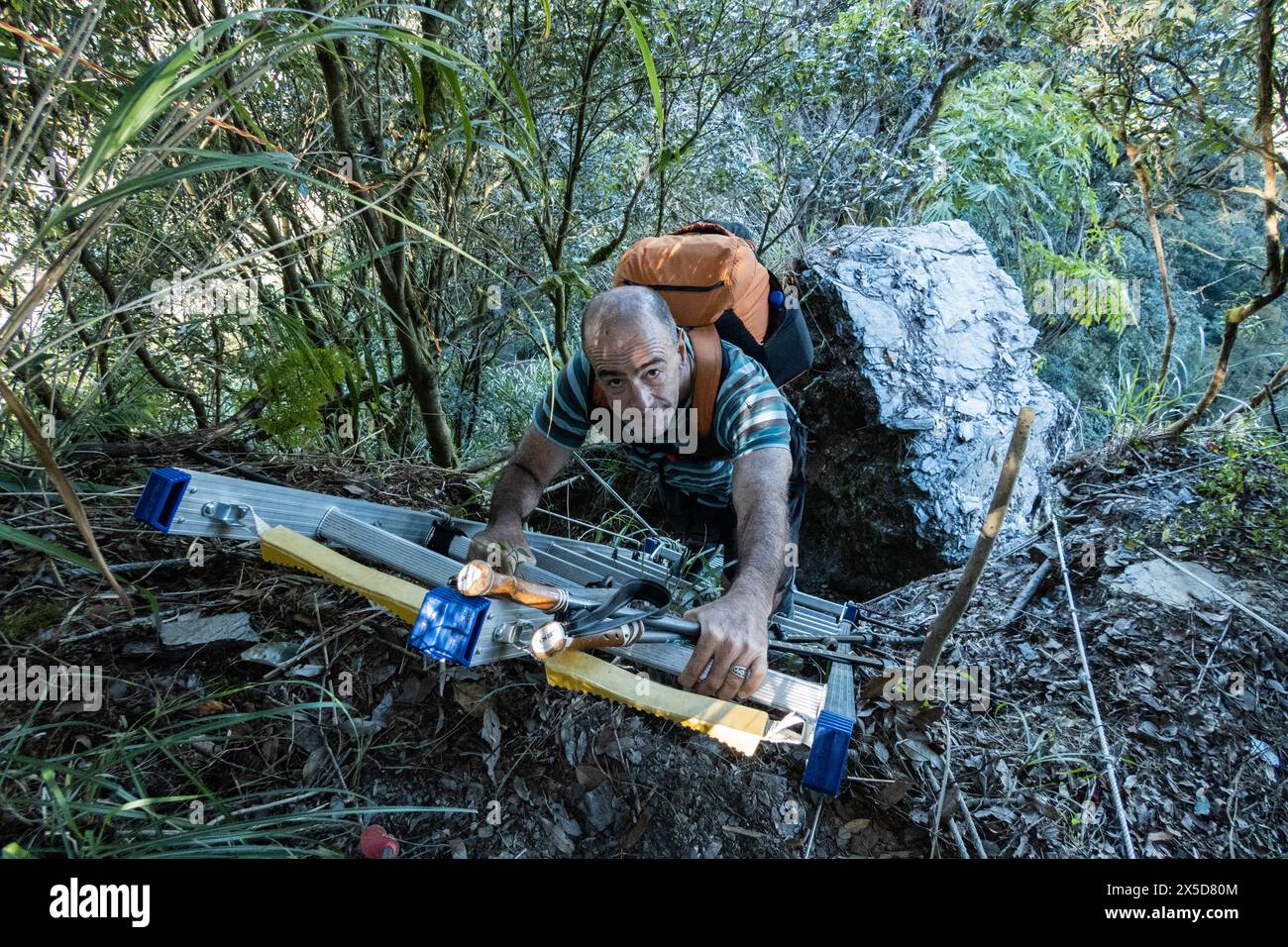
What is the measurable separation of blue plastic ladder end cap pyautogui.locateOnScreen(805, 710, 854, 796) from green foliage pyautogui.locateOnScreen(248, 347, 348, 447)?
9.24ft

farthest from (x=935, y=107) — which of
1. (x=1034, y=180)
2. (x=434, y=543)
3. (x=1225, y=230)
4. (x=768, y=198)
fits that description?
(x=434, y=543)

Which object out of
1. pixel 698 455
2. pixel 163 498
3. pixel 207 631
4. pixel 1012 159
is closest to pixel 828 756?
pixel 698 455

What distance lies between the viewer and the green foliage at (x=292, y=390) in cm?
330

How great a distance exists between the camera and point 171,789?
5.60 ft

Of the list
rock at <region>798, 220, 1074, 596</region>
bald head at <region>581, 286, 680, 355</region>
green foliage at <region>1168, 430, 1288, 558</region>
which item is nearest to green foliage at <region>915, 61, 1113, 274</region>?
rock at <region>798, 220, 1074, 596</region>

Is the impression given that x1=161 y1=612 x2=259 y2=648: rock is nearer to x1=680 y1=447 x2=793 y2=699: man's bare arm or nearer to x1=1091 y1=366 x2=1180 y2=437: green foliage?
x1=680 y1=447 x2=793 y2=699: man's bare arm

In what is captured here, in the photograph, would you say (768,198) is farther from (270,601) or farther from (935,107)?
(270,601)

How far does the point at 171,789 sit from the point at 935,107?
9.95 meters

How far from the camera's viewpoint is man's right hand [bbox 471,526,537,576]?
239cm

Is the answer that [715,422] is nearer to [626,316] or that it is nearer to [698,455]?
[698,455]

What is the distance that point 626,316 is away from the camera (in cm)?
261

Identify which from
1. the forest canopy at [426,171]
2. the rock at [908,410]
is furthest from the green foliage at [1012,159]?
the rock at [908,410]

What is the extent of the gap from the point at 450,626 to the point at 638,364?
133 centimetres

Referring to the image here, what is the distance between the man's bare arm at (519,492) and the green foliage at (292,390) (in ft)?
3.57
